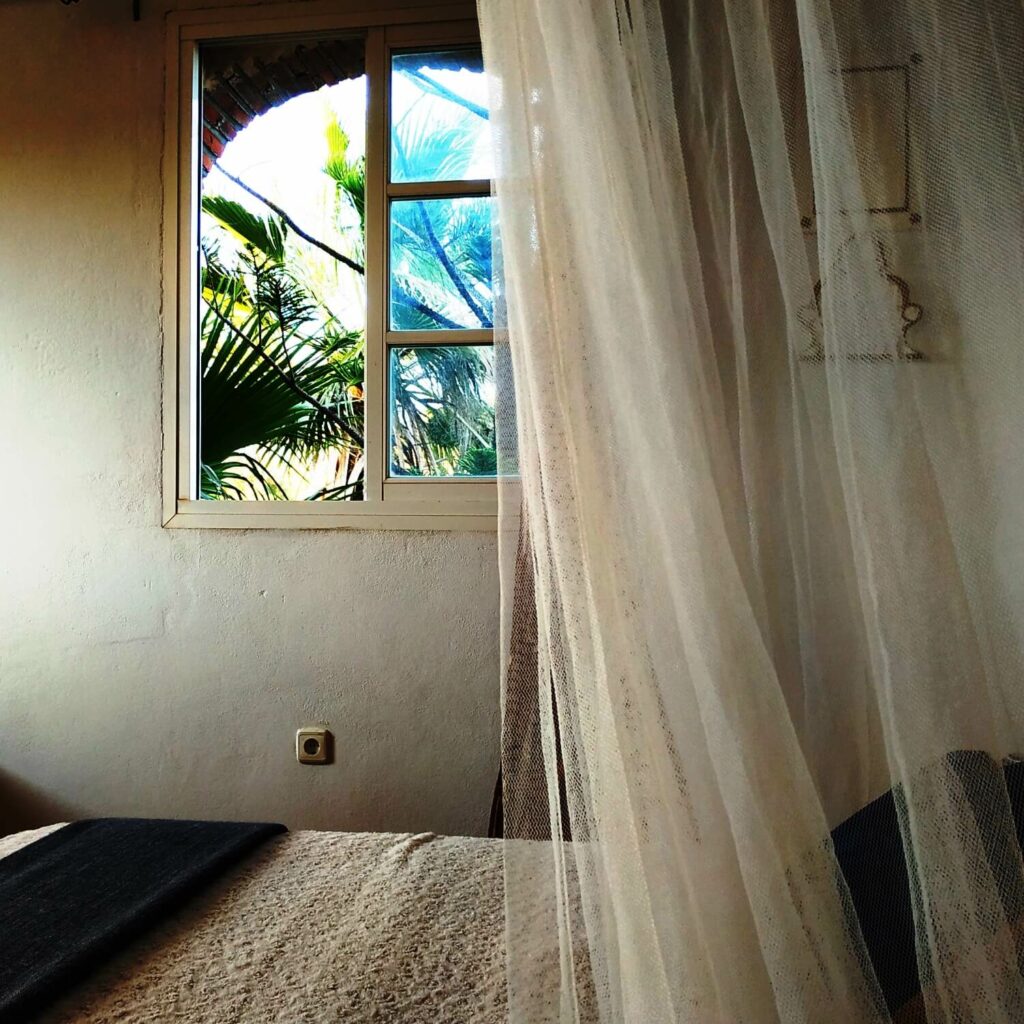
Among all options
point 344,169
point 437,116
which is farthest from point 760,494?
point 344,169

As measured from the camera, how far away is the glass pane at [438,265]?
8.74ft

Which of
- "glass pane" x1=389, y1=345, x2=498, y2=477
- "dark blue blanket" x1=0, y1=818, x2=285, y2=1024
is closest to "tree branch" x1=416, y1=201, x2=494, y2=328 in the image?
"glass pane" x1=389, y1=345, x2=498, y2=477

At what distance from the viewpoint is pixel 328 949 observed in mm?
1258

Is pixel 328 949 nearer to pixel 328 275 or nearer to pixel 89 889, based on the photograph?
pixel 89 889

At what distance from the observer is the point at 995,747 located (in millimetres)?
764

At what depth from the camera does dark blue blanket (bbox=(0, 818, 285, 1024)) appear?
115 cm

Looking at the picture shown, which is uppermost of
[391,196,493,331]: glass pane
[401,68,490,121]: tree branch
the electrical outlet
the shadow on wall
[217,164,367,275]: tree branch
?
[401,68,490,121]: tree branch

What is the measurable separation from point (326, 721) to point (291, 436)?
2.65 feet

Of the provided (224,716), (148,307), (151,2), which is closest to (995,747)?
(224,716)

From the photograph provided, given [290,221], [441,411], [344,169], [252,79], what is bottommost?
[441,411]

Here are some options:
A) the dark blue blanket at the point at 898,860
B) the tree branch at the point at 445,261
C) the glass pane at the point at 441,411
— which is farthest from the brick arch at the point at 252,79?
the dark blue blanket at the point at 898,860

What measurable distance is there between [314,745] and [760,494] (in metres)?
1.94

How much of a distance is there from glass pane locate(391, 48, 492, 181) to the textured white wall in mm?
649

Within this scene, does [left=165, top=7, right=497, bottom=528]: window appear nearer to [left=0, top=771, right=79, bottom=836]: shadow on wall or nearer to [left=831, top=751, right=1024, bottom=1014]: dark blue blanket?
[left=0, top=771, right=79, bottom=836]: shadow on wall
